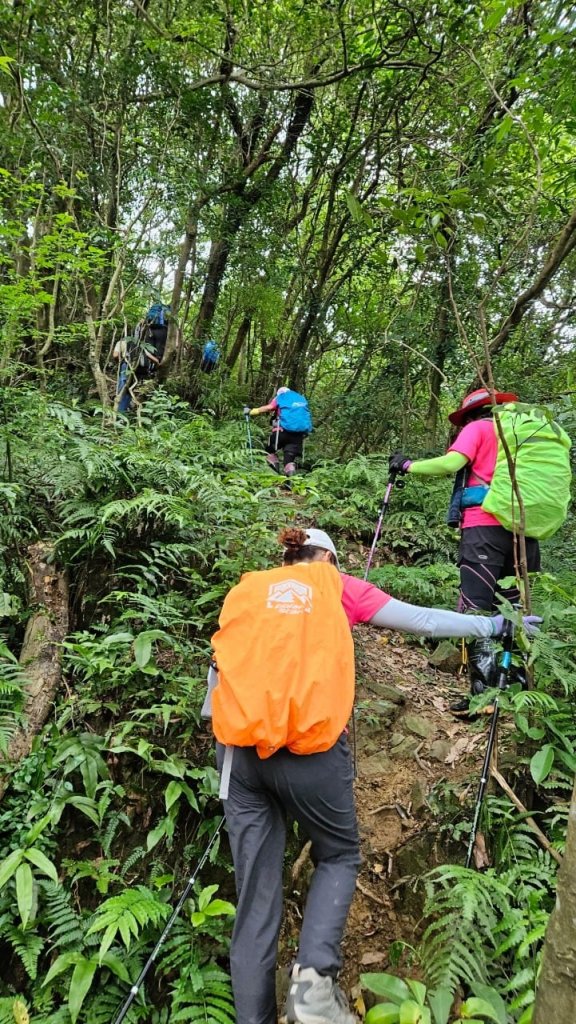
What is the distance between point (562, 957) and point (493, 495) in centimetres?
307

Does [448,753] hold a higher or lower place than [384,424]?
lower

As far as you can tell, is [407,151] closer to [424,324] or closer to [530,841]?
Result: [424,324]

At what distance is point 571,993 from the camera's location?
1.14 m

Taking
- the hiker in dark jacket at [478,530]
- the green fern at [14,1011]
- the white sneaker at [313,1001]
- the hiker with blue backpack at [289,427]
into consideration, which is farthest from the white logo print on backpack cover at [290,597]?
the hiker with blue backpack at [289,427]

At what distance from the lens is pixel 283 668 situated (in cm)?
221

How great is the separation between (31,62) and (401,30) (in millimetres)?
5751

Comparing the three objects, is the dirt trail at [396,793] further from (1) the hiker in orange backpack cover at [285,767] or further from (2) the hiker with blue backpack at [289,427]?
(2) the hiker with blue backpack at [289,427]

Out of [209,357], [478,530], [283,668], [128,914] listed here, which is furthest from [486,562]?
[209,357]

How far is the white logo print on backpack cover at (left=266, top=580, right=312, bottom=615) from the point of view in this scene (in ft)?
7.78

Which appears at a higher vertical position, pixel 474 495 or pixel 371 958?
pixel 474 495

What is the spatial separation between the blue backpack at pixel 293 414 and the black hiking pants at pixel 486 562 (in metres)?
5.94

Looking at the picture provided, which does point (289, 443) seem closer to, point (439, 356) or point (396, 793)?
point (439, 356)

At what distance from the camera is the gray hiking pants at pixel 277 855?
7.45 feet

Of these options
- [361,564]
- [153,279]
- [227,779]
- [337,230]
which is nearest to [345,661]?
[227,779]
